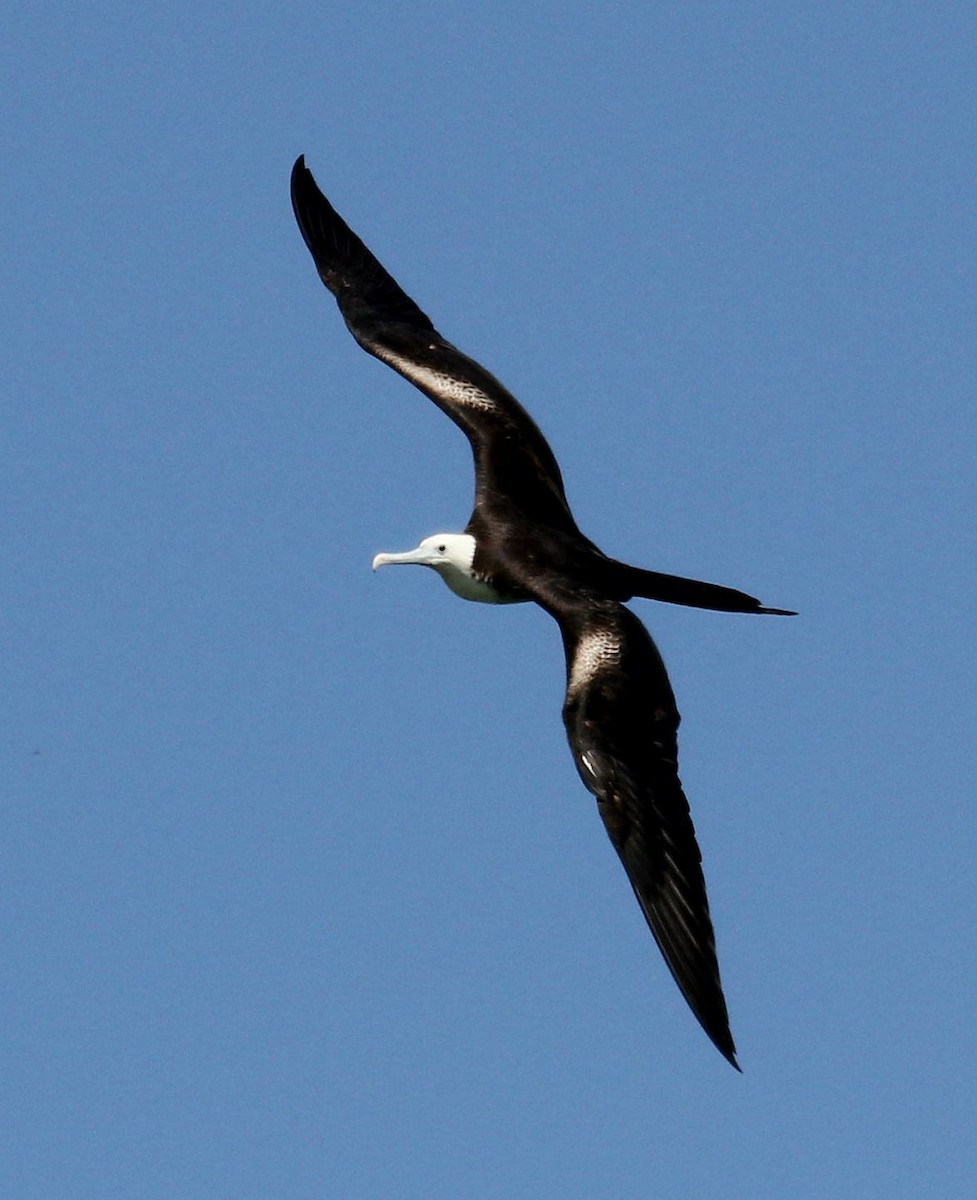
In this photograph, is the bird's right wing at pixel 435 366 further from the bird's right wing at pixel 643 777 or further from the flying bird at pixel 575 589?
the bird's right wing at pixel 643 777

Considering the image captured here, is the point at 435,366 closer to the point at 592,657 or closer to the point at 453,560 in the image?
the point at 453,560

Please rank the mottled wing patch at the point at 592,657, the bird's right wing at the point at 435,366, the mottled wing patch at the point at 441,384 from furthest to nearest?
the mottled wing patch at the point at 441,384 → the bird's right wing at the point at 435,366 → the mottled wing patch at the point at 592,657

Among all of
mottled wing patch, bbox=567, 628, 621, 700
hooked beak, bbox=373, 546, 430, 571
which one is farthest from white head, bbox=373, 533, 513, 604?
mottled wing patch, bbox=567, 628, 621, 700

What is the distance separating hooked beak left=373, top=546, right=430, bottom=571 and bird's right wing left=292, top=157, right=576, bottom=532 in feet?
1.75

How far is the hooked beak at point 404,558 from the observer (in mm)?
16359

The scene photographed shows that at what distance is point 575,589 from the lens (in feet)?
50.7

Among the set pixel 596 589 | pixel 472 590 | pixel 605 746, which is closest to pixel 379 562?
pixel 472 590

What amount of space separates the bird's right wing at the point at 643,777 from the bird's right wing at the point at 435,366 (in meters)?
1.57

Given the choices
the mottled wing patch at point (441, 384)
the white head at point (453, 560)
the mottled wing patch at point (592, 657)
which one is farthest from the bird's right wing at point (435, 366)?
the mottled wing patch at point (592, 657)

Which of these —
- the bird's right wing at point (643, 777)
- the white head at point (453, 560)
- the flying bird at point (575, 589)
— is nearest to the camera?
the bird's right wing at point (643, 777)

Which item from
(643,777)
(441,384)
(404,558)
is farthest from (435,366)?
(643,777)

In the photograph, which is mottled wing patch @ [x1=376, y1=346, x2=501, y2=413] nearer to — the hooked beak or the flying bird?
the flying bird

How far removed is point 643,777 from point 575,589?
160 centimetres

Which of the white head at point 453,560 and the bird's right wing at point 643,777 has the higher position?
the white head at point 453,560
